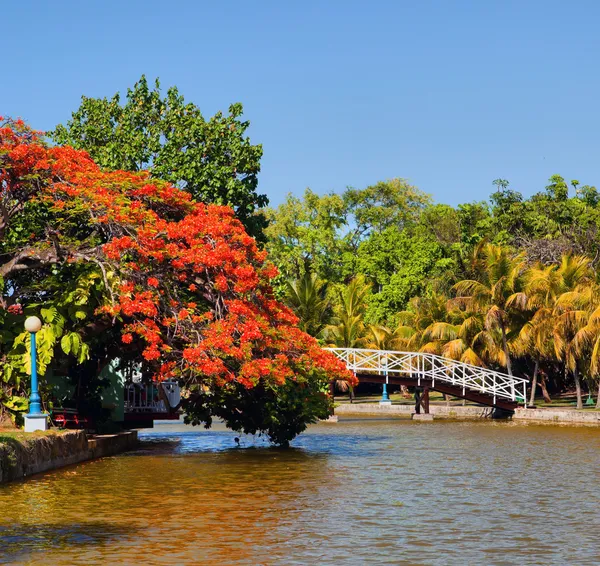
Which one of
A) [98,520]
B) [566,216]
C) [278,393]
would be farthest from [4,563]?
[566,216]

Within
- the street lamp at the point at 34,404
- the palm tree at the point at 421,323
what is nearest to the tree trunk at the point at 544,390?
the palm tree at the point at 421,323

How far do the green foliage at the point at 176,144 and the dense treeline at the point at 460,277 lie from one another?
4120 millimetres

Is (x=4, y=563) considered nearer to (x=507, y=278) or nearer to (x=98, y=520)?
(x=98, y=520)

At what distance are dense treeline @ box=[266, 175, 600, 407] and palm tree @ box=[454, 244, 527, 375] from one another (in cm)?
7

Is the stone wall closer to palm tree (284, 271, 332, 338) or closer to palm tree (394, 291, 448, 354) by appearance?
palm tree (394, 291, 448, 354)

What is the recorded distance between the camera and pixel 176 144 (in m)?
36.9

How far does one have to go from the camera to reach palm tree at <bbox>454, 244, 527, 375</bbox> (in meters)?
50.7

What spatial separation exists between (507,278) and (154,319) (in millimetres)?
28273

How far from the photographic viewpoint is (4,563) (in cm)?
1319

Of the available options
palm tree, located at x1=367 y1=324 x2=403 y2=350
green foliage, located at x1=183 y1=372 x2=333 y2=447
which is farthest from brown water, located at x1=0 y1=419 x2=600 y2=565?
palm tree, located at x1=367 y1=324 x2=403 y2=350

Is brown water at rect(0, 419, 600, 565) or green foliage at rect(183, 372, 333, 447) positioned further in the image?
green foliage at rect(183, 372, 333, 447)

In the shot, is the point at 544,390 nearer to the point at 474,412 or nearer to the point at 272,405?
the point at 474,412

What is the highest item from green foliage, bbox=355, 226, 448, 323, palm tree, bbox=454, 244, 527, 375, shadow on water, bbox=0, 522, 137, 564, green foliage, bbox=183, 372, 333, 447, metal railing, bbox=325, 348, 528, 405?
green foliage, bbox=355, 226, 448, 323

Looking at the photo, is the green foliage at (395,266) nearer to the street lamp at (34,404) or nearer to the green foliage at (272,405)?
the green foliage at (272,405)
